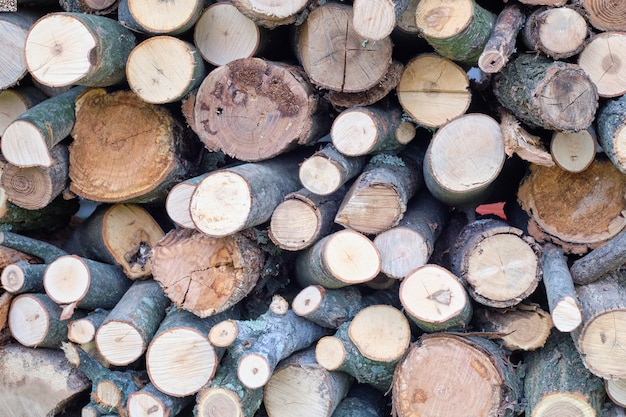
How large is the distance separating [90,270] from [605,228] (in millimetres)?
2167

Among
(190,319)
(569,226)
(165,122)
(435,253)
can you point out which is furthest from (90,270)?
(569,226)

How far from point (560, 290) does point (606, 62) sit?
0.89 m

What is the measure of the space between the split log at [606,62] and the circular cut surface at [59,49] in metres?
1.93

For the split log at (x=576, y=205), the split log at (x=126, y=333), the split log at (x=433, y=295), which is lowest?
the split log at (x=126, y=333)

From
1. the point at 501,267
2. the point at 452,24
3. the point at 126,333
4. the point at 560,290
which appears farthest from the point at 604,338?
the point at 126,333

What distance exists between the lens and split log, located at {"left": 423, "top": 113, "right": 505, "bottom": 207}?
2.38 meters

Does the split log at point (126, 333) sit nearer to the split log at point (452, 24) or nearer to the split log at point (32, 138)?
the split log at point (32, 138)

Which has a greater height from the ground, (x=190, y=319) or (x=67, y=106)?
(x=67, y=106)

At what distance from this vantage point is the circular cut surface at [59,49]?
2518 mm

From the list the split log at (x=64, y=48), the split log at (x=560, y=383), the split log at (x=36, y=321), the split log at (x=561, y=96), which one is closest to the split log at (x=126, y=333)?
the split log at (x=36, y=321)

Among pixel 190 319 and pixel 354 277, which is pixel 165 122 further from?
pixel 354 277

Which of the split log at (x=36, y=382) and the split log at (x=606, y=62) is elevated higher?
the split log at (x=606, y=62)

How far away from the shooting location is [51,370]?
113 inches

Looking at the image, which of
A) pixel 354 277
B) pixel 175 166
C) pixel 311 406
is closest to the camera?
pixel 354 277
